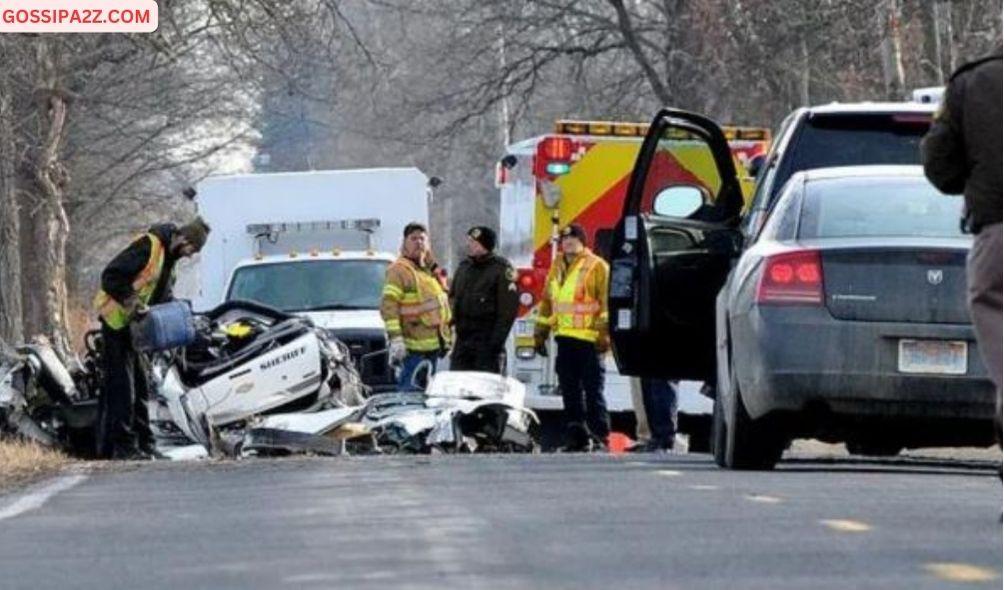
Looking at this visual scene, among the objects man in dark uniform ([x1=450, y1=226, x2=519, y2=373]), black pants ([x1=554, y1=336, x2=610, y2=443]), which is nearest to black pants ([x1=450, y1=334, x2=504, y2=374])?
man in dark uniform ([x1=450, y1=226, x2=519, y2=373])

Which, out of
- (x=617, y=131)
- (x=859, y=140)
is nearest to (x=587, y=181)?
(x=617, y=131)

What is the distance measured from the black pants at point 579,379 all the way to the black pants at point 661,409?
1.24ft

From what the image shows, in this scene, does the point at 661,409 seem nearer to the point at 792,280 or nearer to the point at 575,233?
the point at 575,233

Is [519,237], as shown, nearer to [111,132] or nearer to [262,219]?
[262,219]

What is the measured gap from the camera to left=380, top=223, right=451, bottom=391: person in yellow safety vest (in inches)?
863

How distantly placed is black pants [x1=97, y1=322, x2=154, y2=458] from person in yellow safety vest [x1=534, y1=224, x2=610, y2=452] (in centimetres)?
307

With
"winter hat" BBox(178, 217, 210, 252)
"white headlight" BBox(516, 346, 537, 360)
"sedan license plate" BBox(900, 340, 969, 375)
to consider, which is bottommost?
"white headlight" BBox(516, 346, 537, 360)

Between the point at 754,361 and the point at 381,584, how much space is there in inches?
220

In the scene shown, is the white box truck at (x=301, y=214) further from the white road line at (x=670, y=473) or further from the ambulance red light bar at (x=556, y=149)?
the white road line at (x=670, y=473)

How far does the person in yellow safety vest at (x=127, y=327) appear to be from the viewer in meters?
Answer: 18.9

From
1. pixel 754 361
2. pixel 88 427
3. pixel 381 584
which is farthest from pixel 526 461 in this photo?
pixel 381 584

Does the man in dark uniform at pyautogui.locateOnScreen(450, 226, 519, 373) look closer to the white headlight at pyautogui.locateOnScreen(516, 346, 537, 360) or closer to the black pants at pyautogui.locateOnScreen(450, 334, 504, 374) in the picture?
the black pants at pyautogui.locateOnScreen(450, 334, 504, 374)

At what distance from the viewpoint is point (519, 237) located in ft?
79.3

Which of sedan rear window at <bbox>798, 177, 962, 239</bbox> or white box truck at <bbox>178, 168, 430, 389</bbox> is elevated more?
sedan rear window at <bbox>798, 177, 962, 239</bbox>
